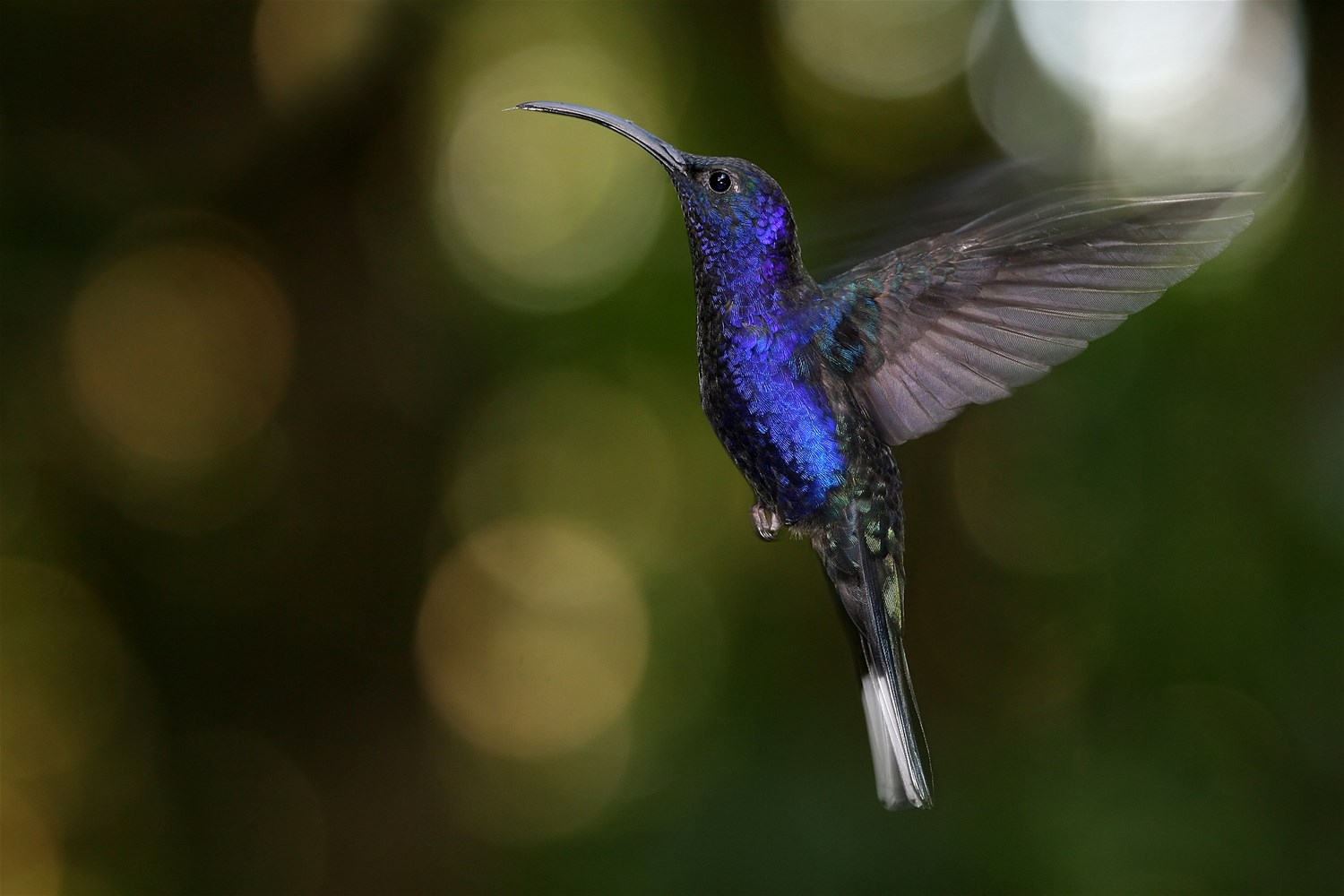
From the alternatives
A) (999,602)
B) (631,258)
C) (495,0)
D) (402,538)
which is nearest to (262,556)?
(402,538)

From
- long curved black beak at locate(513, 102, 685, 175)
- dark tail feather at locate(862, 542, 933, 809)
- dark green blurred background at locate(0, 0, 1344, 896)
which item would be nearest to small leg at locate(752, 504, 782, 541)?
dark tail feather at locate(862, 542, 933, 809)

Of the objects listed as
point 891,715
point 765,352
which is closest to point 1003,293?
point 765,352

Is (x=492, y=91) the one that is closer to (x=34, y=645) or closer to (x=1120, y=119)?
(x=1120, y=119)

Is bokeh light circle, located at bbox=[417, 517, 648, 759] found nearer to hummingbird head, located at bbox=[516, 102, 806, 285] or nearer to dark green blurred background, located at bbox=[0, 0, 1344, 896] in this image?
dark green blurred background, located at bbox=[0, 0, 1344, 896]

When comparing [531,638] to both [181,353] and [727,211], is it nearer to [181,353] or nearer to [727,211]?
[181,353]

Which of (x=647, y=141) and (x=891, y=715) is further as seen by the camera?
(x=891, y=715)

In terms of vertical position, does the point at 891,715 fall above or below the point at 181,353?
below
